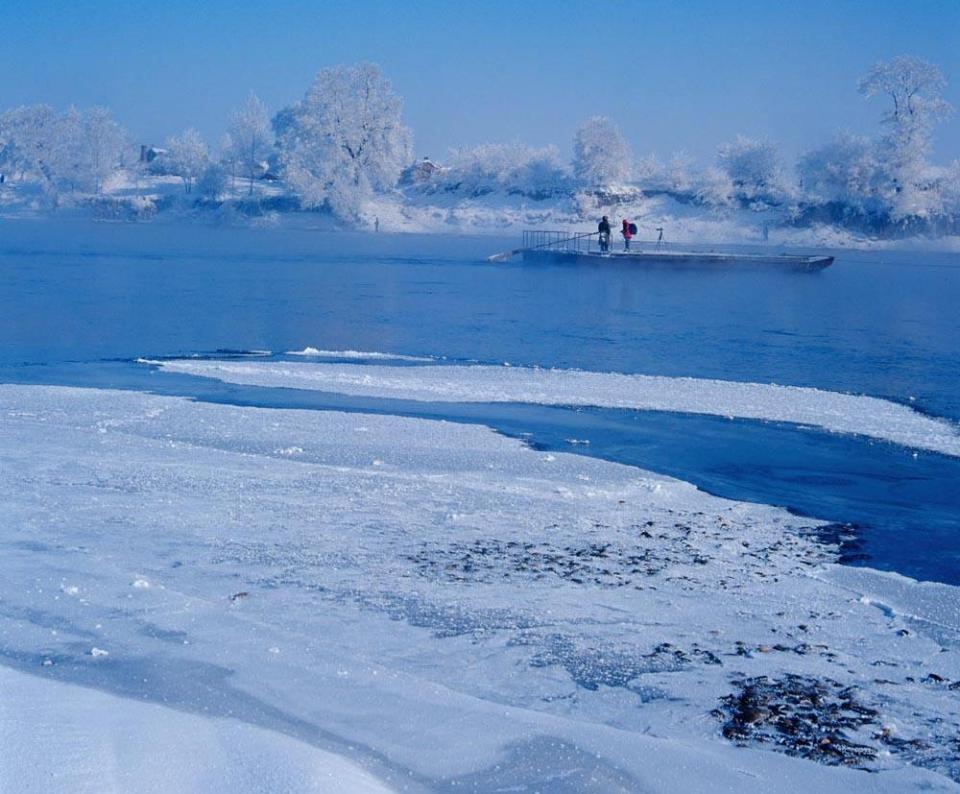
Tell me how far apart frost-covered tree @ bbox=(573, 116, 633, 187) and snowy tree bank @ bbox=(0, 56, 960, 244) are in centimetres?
12

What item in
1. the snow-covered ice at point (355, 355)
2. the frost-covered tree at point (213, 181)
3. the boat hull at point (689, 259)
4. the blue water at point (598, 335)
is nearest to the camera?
the blue water at point (598, 335)

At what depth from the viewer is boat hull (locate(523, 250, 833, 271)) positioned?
44156 mm

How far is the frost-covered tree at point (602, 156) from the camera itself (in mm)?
80875

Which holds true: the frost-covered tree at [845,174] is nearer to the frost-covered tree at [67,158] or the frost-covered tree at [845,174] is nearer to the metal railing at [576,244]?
the metal railing at [576,244]

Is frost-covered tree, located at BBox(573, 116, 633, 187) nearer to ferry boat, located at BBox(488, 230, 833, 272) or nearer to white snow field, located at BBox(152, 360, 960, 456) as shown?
ferry boat, located at BBox(488, 230, 833, 272)

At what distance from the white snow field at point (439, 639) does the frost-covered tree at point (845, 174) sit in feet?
214

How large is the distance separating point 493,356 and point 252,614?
533 inches

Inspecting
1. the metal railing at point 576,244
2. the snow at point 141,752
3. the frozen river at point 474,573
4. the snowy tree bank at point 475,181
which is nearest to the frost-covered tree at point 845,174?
the snowy tree bank at point 475,181

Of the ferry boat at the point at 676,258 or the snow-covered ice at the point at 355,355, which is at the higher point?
the ferry boat at the point at 676,258

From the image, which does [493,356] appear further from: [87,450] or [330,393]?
[87,450]

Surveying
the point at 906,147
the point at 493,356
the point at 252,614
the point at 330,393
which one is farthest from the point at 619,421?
the point at 906,147

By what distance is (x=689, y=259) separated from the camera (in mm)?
45031

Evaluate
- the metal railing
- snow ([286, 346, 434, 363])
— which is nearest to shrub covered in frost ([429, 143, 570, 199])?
the metal railing

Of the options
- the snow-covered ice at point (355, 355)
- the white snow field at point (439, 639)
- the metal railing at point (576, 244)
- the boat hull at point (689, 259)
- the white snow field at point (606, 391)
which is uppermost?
the metal railing at point (576, 244)
